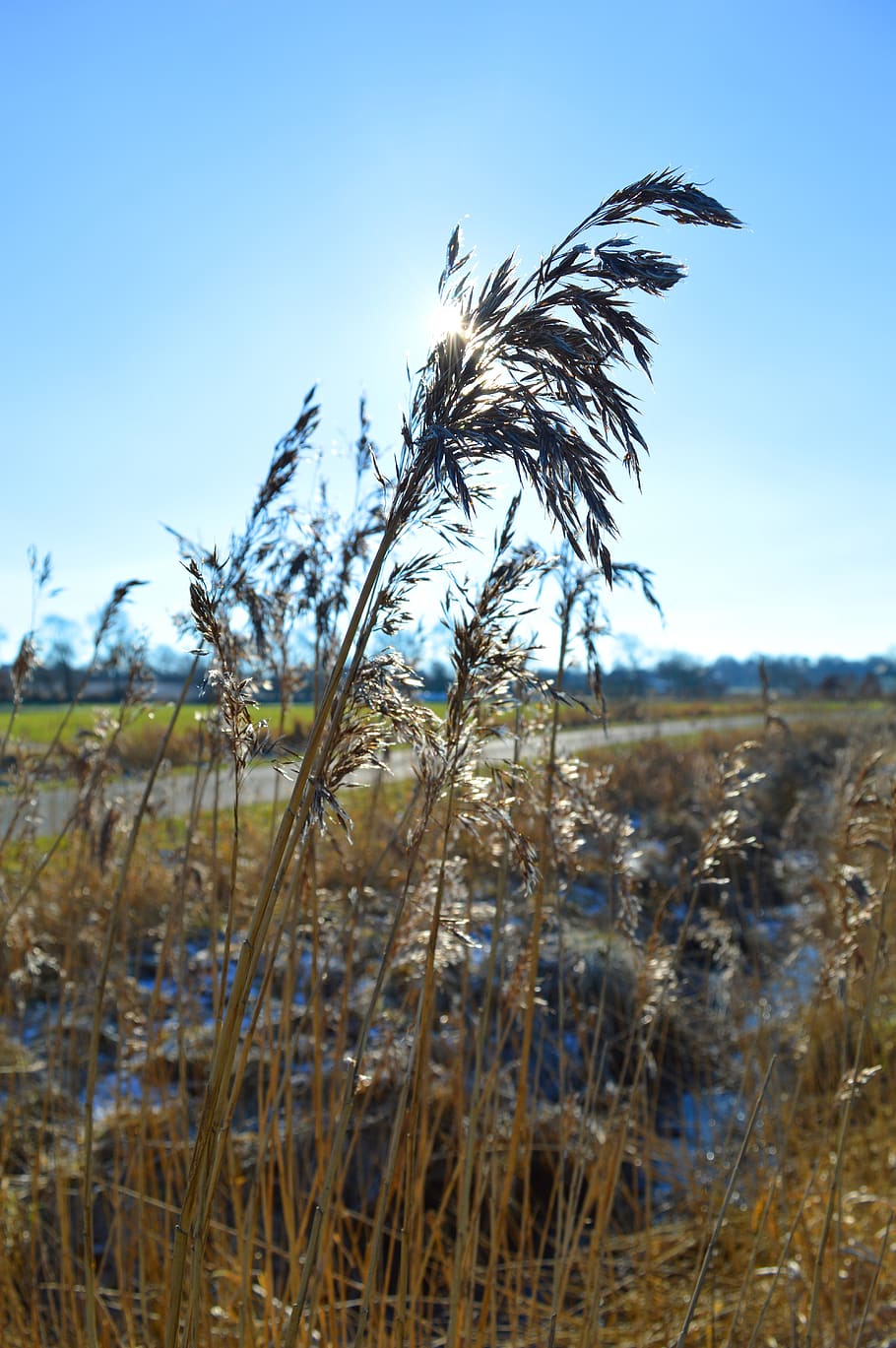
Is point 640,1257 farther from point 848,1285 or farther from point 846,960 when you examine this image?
point 846,960

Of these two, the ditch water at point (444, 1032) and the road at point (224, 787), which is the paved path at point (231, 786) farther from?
the ditch water at point (444, 1032)

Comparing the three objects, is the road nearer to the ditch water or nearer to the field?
the field

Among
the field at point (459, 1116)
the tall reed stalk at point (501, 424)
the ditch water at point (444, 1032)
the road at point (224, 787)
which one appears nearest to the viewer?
the tall reed stalk at point (501, 424)

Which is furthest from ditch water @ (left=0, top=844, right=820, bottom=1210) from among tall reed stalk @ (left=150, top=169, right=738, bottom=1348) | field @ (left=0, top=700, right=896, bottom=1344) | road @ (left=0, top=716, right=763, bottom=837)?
tall reed stalk @ (left=150, top=169, right=738, bottom=1348)

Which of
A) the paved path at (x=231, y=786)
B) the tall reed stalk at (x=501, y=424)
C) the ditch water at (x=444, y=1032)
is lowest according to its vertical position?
the ditch water at (x=444, y=1032)

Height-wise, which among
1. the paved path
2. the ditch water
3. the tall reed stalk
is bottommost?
the ditch water

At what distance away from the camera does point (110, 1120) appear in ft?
13.7

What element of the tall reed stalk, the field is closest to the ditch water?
the field

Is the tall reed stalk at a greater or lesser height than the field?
greater

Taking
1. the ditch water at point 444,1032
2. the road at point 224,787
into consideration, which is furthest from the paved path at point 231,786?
the ditch water at point 444,1032

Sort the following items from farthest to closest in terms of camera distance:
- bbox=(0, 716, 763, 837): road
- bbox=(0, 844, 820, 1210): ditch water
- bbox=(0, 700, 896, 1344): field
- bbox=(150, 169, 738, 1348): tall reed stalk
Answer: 1. bbox=(0, 844, 820, 1210): ditch water
2. bbox=(0, 716, 763, 837): road
3. bbox=(0, 700, 896, 1344): field
4. bbox=(150, 169, 738, 1348): tall reed stalk

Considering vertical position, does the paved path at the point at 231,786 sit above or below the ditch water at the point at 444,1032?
above

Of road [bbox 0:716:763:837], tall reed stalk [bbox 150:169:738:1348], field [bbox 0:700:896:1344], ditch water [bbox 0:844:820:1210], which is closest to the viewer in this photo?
tall reed stalk [bbox 150:169:738:1348]

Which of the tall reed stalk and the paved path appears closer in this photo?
the tall reed stalk
